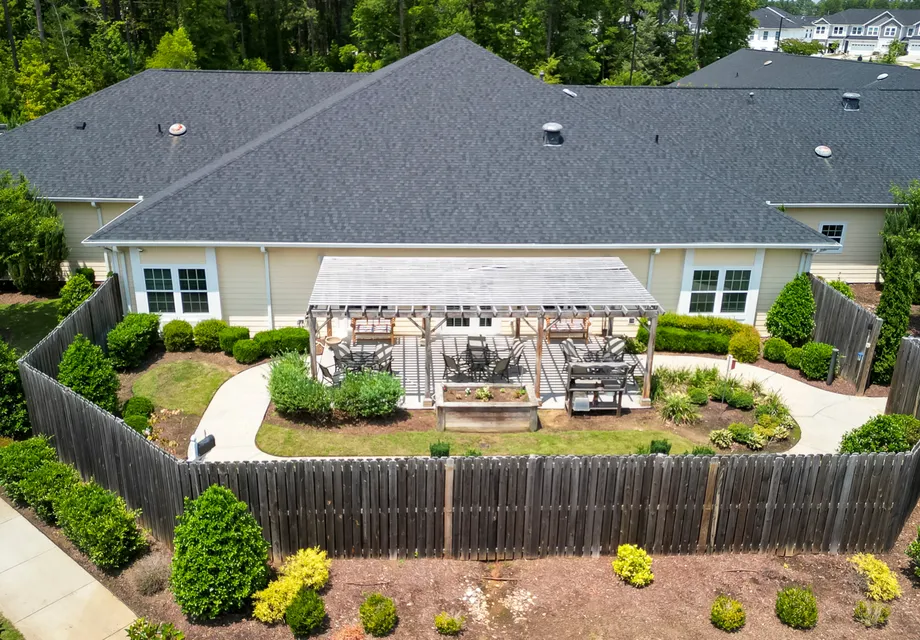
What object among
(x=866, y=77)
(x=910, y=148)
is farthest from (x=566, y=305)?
(x=866, y=77)

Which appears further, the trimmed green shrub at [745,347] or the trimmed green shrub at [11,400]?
the trimmed green shrub at [745,347]

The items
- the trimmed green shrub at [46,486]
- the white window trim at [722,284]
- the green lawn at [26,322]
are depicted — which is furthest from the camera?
the green lawn at [26,322]

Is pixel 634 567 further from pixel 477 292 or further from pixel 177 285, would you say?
pixel 177 285

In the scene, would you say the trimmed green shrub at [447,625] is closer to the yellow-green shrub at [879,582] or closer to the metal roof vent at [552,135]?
the yellow-green shrub at [879,582]

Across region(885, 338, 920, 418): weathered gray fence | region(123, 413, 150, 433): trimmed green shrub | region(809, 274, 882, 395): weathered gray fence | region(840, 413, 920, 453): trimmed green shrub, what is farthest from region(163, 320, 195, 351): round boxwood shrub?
region(885, 338, 920, 418): weathered gray fence

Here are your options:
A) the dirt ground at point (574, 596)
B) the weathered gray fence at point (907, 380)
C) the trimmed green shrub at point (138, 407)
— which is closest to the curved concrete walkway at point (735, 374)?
the weathered gray fence at point (907, 380)

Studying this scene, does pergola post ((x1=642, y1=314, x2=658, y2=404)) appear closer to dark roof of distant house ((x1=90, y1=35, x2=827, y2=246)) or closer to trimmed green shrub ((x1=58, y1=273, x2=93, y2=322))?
dark roof of distant house ((x1=90, y1=35, x2=827, y2=246))

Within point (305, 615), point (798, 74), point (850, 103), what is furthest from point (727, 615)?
point (798, 74)
